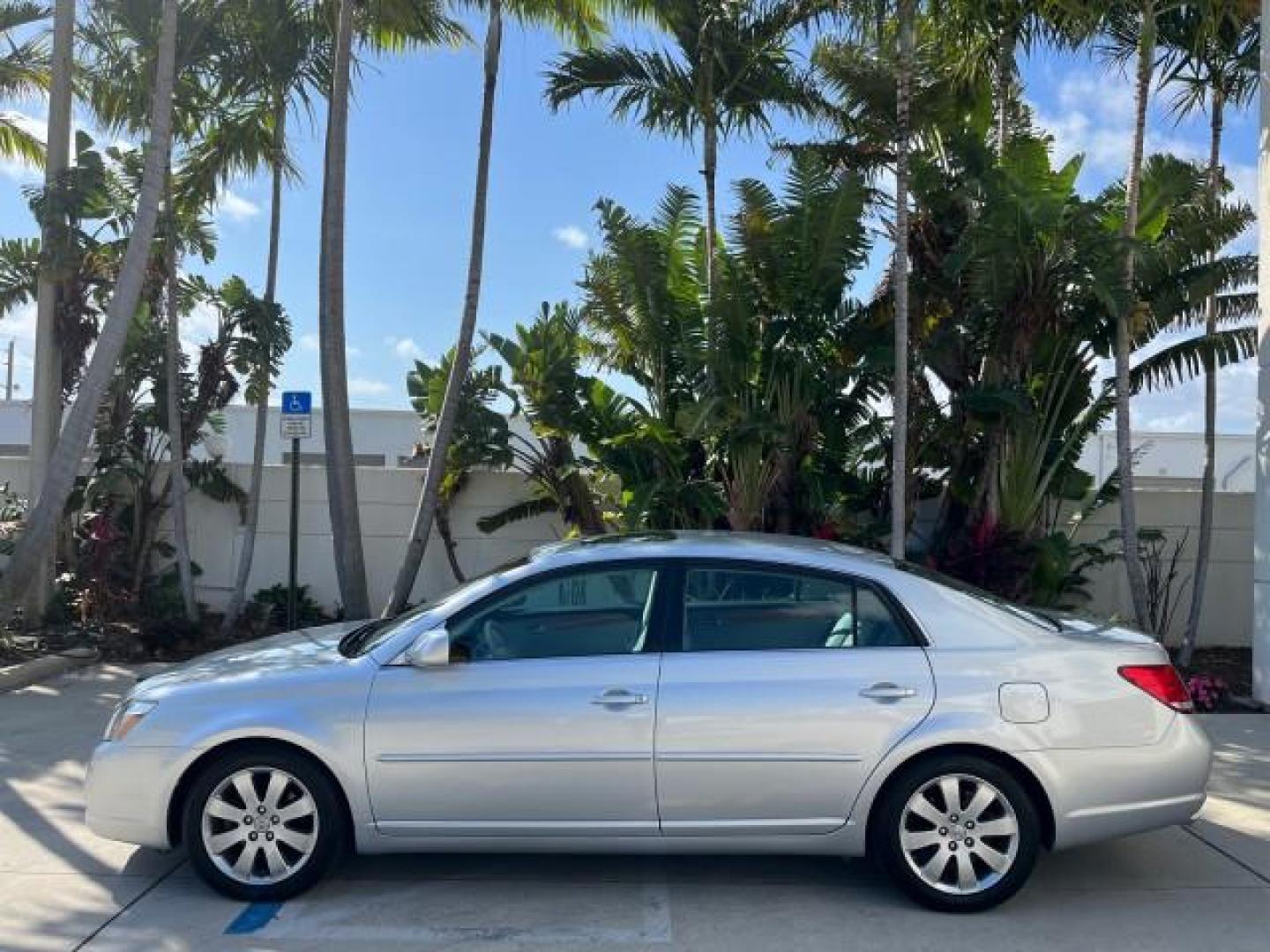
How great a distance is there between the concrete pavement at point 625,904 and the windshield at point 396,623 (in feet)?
3.36

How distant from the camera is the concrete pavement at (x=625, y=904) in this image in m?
4.45

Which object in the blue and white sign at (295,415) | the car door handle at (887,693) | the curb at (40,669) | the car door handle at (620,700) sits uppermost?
the blue and white sign at (295,415)

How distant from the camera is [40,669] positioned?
9.78 metres

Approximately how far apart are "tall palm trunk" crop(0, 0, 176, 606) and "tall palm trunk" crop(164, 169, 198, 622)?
53.0 inches

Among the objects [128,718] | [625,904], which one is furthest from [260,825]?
[625,904]

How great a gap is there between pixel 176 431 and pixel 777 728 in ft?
28.5

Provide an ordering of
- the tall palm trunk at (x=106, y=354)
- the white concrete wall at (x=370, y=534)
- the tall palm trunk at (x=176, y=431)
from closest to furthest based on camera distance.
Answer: the tall palm trunk at (x=106, y=354) → the tall palm trunk at (x=176, y=431) → the white concrete wall at (x=370, y=534)

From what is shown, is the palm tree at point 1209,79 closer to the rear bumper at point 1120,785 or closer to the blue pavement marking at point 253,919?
the rear bumper at point 1120,785

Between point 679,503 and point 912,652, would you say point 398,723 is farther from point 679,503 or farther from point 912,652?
→ point 679,503

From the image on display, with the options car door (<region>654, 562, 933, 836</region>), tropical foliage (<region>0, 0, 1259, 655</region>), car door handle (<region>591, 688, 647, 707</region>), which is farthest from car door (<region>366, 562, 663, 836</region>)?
tropical foliage (<region>0, 0, 1259, 655</region>)

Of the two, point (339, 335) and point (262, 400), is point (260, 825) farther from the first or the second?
point (262, 400)

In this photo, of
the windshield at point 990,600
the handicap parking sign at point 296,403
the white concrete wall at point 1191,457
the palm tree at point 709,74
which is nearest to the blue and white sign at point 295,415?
the handicap parking sign at point 296,403

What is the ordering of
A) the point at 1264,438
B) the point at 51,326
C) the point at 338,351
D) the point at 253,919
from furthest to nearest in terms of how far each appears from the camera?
the point at 51,326 < the point at 338,351 < the point at 1264,438 < the point at 253,919

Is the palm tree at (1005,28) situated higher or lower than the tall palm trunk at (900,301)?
higher
